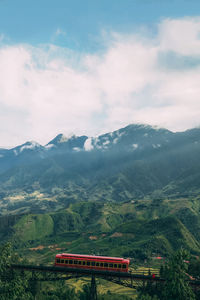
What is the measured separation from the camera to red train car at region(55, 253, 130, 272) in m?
75.4

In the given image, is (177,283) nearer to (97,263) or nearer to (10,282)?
(97,263)

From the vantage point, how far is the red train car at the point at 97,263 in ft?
247

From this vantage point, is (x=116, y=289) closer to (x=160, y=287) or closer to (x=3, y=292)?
(x=160, y=287)

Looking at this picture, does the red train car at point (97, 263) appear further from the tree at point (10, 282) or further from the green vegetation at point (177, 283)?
the tree at point (10, 282)

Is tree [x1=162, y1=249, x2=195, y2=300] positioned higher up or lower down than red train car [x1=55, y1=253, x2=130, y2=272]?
lower down

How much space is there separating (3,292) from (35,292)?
13706 mm

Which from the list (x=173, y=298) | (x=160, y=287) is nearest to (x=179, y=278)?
(x=173, y=298)

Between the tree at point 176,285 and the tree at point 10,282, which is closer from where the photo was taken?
the tree at point 176,285

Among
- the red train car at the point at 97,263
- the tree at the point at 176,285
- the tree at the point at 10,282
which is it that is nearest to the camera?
the tree at the point at 176,285

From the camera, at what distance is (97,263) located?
76.2 m

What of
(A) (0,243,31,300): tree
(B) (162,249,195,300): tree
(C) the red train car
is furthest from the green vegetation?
(A) (0,243,31,300): tree

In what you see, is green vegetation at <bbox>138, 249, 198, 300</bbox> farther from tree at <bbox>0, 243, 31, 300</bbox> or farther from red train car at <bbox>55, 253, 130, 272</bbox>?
tree at <bbox>0, 243, 31, 300</bbox>

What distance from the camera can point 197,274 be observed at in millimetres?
84125

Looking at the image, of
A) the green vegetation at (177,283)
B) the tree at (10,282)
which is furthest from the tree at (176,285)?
the tree at (10,282)
